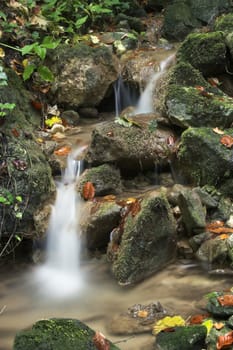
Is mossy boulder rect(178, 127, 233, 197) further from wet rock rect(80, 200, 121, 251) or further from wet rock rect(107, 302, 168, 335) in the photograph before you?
wet rock rect(107, 302, 168, 335)

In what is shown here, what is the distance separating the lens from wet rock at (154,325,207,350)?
3834 mm

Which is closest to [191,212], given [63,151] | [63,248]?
[63,248]

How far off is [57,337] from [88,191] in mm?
2838

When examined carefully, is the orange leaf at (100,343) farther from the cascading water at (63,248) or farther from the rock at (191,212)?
the rock at (191,212)

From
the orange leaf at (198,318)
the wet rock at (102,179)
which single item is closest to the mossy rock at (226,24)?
the wet rock at (102,179)

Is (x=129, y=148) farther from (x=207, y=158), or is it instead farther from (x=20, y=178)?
(x=20, y=178)

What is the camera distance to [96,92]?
325 inches

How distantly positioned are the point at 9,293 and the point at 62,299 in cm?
59

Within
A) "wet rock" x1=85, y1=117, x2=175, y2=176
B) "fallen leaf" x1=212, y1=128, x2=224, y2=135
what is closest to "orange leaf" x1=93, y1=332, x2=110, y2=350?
"wet rock" x1=85, y1=117, x2=175, y2=176

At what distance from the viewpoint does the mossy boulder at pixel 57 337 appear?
3.45 m

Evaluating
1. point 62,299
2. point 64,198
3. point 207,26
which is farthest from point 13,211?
point 207,26

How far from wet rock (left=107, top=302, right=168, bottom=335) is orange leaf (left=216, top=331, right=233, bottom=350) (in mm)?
638

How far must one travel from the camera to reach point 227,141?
626 cm

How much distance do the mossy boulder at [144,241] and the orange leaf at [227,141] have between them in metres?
1.30
